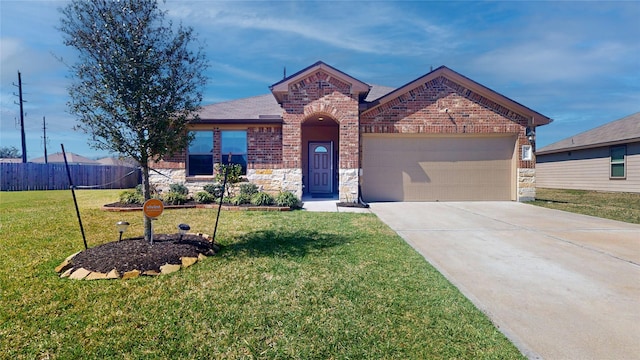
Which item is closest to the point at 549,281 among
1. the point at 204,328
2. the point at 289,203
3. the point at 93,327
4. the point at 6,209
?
the point at 204,328

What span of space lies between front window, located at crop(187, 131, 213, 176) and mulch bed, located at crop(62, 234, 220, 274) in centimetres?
737

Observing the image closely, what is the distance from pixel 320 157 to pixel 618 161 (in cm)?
1603

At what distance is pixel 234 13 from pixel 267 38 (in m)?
3.16

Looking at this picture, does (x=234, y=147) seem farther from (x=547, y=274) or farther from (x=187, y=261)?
(x=547, y=274)

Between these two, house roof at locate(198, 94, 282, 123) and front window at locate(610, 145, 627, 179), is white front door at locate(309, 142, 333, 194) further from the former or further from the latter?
front window at locate(610, 145, 627, 179)

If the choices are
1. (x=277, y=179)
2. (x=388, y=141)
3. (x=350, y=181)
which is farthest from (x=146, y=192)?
(x=388, y=141)

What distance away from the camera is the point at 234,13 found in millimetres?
9125

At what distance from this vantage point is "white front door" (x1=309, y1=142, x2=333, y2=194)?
14625mm

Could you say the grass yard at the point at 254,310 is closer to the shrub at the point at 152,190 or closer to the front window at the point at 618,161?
the shrub at the point at 152,190

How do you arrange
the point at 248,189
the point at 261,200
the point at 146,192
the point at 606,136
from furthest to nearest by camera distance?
1. the point at 606,136
2. the point at 248,189
3. the point at 261,200
4. the point at 146,192

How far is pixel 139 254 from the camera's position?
463cm

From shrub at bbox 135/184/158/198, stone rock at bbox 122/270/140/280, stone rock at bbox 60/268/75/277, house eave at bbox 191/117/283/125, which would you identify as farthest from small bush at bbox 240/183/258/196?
stone rock at bbox 122/270/140/280

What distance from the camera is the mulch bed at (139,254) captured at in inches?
170

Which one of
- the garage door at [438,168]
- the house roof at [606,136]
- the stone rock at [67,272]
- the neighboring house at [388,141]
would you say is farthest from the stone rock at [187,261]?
the house roof at [606,136]
